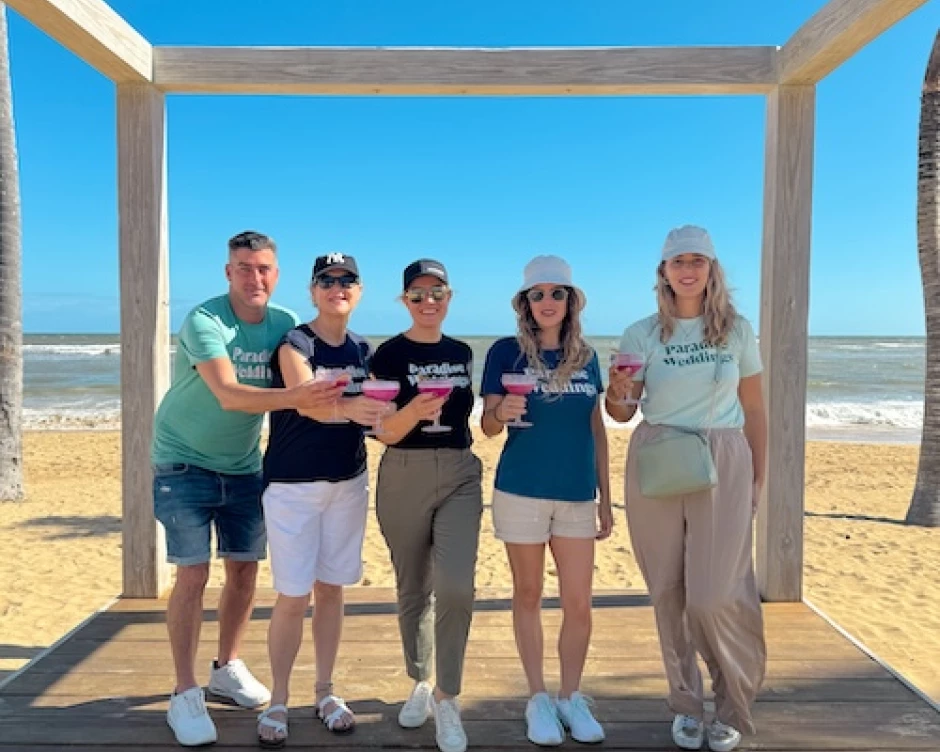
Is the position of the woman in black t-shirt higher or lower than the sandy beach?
higher

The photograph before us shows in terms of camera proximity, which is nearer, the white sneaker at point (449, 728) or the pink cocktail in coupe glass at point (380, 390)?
the pink cocktail in coupe glass at point (380, 390)

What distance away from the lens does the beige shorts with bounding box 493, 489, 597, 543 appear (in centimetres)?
264

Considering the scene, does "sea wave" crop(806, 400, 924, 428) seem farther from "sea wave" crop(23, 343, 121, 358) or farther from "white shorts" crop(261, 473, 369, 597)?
"sea wave" crop(23, 343, 121, 358)

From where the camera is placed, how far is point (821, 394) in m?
24.4

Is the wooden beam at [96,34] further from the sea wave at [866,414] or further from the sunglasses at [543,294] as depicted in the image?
the sea wave at [866,414]

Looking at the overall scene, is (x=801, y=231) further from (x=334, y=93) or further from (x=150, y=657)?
(x=150, y=657)

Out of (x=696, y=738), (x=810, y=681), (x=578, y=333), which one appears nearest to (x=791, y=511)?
(x=810, y=681)

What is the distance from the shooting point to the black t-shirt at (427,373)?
2.65 meters

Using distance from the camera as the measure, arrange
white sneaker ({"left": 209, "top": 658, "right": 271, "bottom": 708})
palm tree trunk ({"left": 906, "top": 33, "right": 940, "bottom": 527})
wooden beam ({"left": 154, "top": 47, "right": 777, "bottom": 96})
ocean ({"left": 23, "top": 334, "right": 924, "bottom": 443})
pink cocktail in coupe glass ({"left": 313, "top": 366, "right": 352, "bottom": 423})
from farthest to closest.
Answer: ocean ({"left": 23, "top": 334, "right": 924, "bottom": 443}) < palm tree trunk ({"left": 906, "top": 33, "right": 940, "bottom": 527}) < wooden beam ({"left": 154, "top": 47, "right": 777, "bottom": 96}) < white sneaker ({"left": 209, "top": 658, "right": 271, "bottom": 708}) < pink cocktail in coupe glass ({"left": 313, "top": 366, "right": 352, "bottom": 423})

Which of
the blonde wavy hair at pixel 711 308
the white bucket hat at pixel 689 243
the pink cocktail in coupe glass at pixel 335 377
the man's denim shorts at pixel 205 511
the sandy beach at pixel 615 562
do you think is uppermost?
the white bucket hat at pixel 689 243

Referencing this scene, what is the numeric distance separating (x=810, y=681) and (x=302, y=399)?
96.3 inches

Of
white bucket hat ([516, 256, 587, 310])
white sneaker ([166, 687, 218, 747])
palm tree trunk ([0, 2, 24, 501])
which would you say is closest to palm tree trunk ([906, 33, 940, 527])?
white bucket hat ([516, 256, 587, 310])

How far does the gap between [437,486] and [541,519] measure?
1.26 ft

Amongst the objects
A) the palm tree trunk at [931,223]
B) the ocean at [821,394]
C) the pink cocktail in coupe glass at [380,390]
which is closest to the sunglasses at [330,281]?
the pink cocktail in coupe glass at [380,390]
